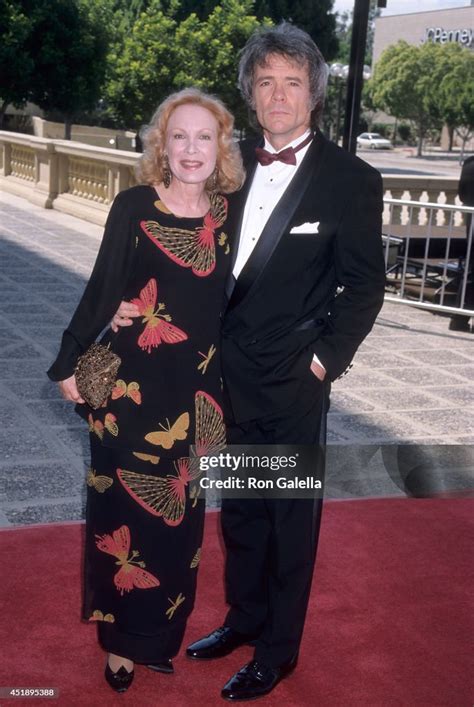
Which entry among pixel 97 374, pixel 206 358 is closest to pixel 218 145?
pixel 206 358

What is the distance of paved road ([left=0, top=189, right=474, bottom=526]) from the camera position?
528 cm

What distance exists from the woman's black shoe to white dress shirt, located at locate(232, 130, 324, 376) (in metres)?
1.36

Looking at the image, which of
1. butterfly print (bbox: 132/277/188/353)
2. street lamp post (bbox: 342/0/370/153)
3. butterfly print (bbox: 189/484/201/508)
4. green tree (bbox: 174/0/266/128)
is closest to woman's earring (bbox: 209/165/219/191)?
butterfly print (bbox: 132/277/188/353)

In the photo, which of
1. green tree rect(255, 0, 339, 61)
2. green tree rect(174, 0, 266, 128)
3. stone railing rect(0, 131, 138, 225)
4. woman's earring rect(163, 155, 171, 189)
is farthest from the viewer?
green tree rect(255, 0, 339, 61)

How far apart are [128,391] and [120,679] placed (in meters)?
0.97

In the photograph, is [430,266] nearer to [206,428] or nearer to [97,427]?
[206,428]

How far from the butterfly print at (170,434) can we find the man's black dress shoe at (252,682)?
82cm

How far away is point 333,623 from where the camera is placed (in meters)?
3.81

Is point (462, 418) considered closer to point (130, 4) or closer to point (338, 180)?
point (338, 180)

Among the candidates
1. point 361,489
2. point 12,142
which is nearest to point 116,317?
point 361,489

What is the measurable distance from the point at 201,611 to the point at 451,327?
252 inches

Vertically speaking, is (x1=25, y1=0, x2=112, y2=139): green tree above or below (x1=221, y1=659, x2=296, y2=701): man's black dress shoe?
above

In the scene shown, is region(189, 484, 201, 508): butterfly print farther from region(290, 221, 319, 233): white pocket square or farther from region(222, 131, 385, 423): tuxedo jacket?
region(290, 221, 319, 233): white pocket square

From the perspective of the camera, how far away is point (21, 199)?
748 inches
